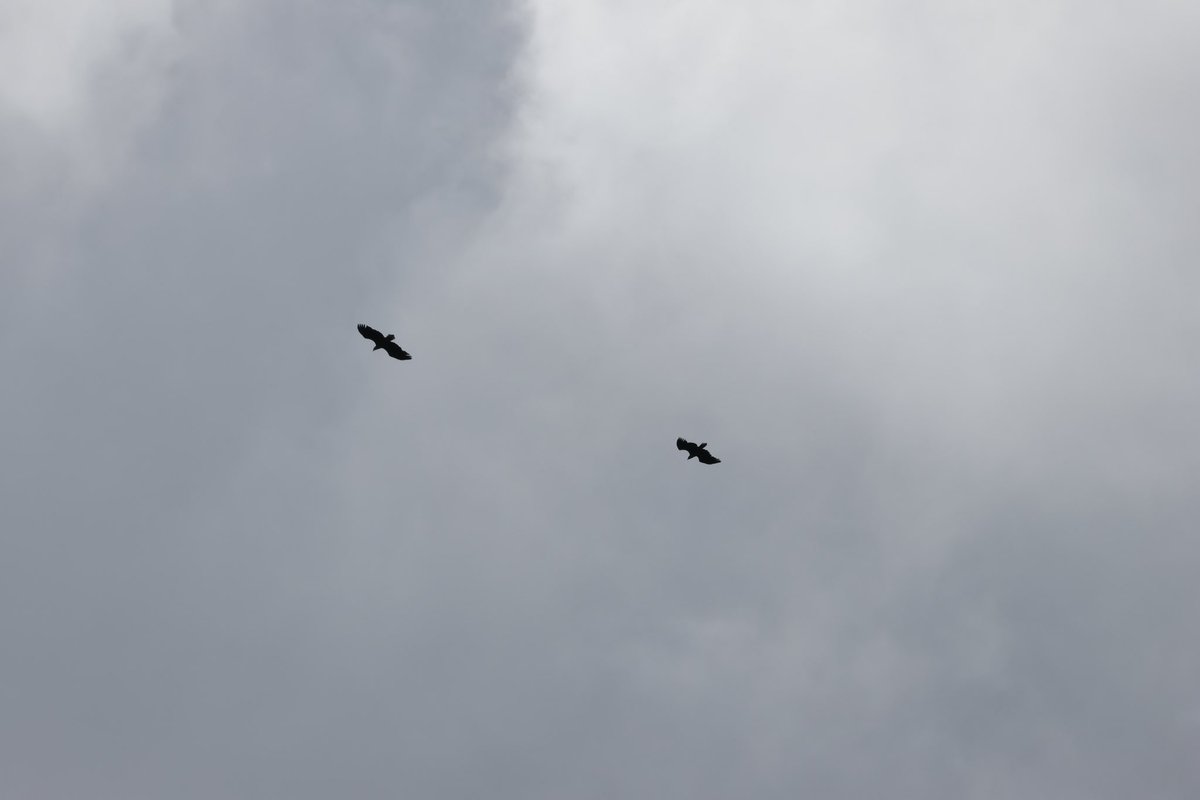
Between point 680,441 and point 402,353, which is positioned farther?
point 680,441

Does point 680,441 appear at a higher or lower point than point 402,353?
higher

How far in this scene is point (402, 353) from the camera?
379 feet

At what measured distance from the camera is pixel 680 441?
127m

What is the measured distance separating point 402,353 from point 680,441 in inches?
1158
